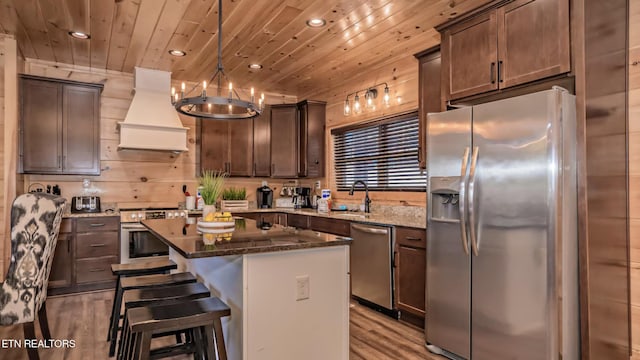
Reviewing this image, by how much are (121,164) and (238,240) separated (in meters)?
3.55

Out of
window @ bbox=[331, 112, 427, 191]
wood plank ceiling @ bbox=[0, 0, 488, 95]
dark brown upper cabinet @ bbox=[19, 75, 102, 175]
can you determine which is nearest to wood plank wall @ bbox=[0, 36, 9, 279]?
wood plank ceiling @ bbox=[0, 0, 488, 95]

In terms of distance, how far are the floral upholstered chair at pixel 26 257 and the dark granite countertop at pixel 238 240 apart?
0.61 meters

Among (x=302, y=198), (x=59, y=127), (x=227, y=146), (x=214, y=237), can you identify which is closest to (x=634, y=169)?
(x=214, y=237)

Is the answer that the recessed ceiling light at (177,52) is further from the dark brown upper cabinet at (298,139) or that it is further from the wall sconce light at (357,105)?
the wall sconce light at (357,105)

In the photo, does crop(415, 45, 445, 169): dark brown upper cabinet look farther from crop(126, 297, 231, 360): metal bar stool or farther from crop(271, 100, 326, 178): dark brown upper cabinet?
crop(126, 297, 231, 360): metal bar stool

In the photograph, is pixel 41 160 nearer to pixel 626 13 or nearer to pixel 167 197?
pixel 167 197

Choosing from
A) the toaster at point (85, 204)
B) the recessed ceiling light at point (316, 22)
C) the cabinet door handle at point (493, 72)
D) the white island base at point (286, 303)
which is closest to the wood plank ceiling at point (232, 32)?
the recessed ceiling light at point (316, 22)

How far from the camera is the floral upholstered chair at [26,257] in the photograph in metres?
2.25

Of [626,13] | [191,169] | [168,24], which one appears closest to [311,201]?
→ [191,169]

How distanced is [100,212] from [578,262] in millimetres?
4580

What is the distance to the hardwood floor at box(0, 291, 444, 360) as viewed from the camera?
2.75 meters

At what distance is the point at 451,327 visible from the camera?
268cm

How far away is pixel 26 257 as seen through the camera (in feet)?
7.45

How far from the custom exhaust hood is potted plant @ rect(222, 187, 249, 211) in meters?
0.85
